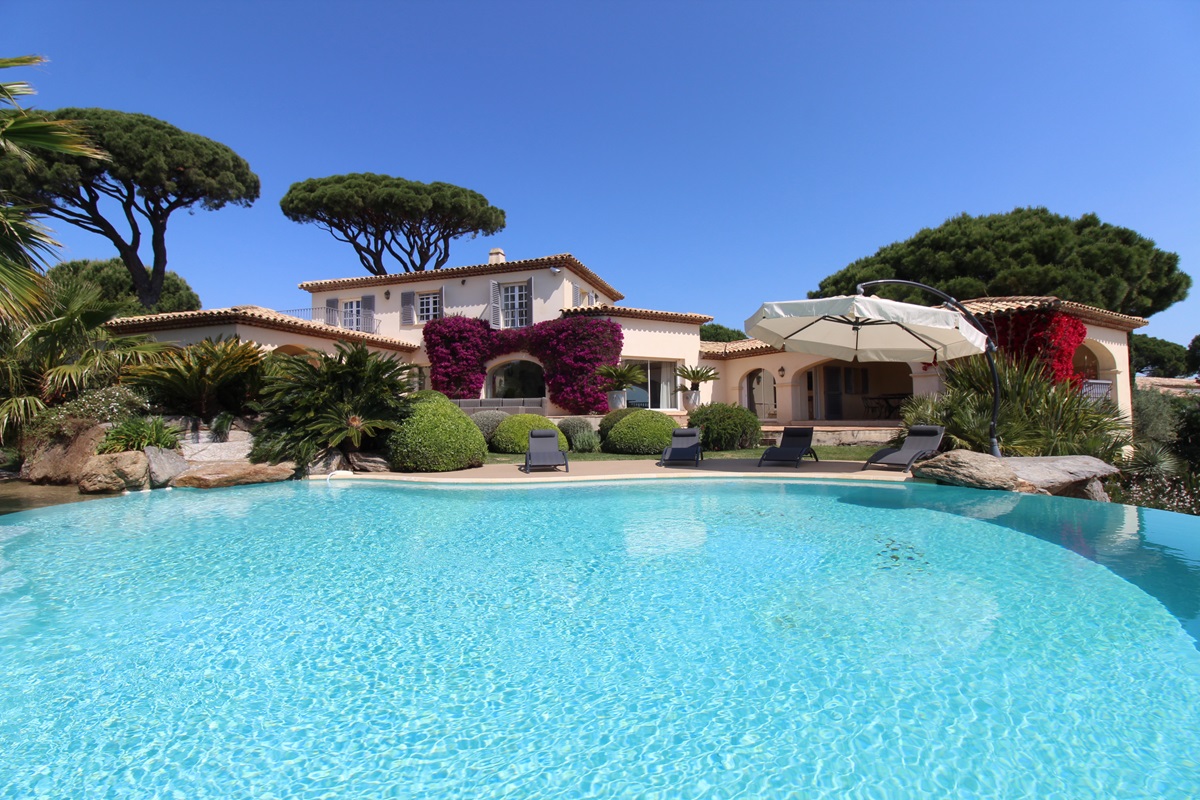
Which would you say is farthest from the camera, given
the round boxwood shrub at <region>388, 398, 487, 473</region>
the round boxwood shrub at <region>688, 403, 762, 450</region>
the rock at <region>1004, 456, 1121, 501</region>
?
the round boxwood shrub at <region>688, 403, 762, 450</region>

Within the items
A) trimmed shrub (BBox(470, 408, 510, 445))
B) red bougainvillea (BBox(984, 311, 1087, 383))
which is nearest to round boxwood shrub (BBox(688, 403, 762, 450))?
trimmed shrub (BBox(470, 408, 510, 445))

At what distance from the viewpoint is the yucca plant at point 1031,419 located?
11.5 metres

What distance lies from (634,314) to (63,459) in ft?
56.0

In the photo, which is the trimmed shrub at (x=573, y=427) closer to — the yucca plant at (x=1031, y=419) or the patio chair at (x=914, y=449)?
the patio chair at (x=914, y=449)

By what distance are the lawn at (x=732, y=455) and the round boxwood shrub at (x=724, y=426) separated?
1.01 ft

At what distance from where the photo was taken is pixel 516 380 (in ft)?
81.1

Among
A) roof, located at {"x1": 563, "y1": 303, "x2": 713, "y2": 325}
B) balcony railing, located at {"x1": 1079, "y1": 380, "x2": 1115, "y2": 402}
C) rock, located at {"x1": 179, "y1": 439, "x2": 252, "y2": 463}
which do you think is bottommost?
rock, located at {"x1": 179, "y1": 439, "x2": 252, "y2": 463}

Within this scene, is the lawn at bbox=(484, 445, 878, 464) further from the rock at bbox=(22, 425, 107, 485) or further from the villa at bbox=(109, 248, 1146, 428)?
the rock at bbox=(22, 425, 107, 485)

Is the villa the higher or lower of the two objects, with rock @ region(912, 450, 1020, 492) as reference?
higher

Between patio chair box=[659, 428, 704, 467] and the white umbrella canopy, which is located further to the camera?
patio chair box=[659, 428, 704, 467]

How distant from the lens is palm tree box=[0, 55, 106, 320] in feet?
20.1

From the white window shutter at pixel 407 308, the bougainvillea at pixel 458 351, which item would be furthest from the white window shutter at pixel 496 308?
the white window shutter at pixel 407 308

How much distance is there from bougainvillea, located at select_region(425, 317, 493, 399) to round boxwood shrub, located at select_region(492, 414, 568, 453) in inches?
269

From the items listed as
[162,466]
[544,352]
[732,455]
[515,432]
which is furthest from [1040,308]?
[162,466]
